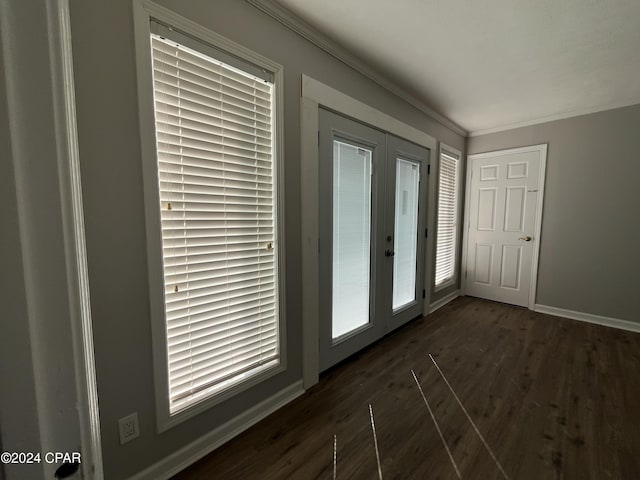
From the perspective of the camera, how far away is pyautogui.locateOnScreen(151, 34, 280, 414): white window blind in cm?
132

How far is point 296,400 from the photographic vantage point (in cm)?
191

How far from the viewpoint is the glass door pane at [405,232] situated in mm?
2840

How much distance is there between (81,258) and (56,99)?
22 centimetres

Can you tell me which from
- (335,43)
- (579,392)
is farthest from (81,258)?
(579,392)

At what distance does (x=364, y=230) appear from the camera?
244 cm

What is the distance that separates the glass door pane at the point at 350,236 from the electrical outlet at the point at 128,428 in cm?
138

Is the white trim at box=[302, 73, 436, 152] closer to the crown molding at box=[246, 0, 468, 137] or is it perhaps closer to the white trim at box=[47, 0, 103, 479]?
the crown molding at box=[246, 0, 468, 137]

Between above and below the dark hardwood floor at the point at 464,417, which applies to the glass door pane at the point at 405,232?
above

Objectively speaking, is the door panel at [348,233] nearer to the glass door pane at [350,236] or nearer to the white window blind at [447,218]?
the glass door pane at [350,236]

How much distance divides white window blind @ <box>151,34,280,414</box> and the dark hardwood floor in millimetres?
461

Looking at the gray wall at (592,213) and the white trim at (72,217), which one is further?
the gray wall at (592,213)

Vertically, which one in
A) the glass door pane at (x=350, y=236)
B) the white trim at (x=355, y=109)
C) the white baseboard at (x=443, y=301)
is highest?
the white trim at (x=355, y=109)

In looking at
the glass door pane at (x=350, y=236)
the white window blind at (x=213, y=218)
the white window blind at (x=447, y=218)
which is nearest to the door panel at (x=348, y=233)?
the glass door pane at (x=350, y=236)

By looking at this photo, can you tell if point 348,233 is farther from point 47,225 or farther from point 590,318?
point 590,318
